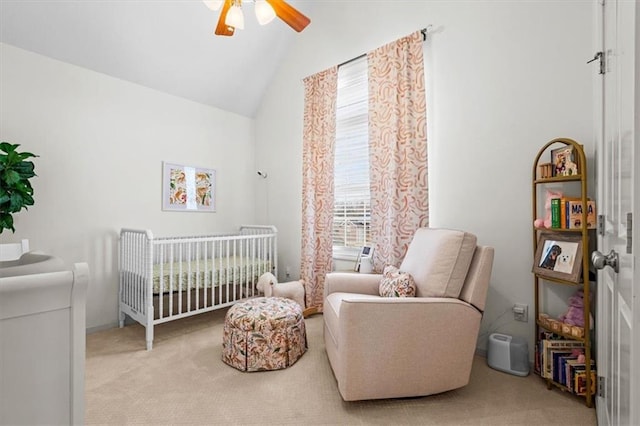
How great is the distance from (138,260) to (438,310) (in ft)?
7.48

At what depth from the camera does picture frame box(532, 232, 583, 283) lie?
1.72 metres

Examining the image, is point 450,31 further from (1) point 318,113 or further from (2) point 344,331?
(2) point 344,331

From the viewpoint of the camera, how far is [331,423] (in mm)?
1508

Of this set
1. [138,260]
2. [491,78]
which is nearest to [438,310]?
[491,78]

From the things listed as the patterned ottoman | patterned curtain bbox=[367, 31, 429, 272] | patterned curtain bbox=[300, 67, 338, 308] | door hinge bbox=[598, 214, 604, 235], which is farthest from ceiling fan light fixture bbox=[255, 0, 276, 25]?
door hinge bbox=[598, 214, 604, 235]

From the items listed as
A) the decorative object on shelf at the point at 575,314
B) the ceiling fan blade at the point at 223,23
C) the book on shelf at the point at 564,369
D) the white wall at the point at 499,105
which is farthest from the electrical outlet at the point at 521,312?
the ceiling fan blade at the point at 223,23

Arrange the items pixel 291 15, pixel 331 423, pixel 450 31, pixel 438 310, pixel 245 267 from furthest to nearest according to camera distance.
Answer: pixel 245 267, pixel 450 31, pixel 291 15, pixel 438 310, pixel 331 423

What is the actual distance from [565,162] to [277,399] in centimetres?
212

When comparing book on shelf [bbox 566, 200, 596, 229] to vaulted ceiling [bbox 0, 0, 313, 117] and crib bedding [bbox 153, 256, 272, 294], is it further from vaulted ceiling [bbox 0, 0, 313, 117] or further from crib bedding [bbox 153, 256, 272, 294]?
vaulted ceiling [bbox 0, 0, 313, 117]

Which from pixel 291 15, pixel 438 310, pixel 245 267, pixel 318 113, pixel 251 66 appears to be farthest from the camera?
pixel 251 66

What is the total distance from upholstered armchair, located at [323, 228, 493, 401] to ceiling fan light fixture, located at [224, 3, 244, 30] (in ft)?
5.77

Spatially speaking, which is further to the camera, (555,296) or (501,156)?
(501,156)

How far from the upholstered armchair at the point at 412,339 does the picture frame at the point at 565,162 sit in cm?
64

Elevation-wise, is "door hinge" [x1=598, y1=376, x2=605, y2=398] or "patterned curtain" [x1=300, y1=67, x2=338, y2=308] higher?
"patterned curtain" [x1=300, y1=67, x2=338, y2=308]
